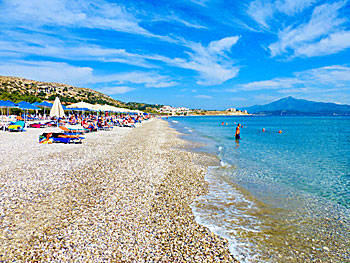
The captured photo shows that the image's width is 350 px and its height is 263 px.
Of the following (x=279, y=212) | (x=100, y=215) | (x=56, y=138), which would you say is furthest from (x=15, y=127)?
(x=279, y=212)

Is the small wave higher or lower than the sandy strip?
lower

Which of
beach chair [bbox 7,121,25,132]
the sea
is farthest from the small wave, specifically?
beach chair [bbox 7,121,25,132]

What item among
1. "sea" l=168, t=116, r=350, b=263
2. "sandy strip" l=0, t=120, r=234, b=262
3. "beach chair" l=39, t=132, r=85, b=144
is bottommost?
"sea" l=168, t=116, r=350, b=263

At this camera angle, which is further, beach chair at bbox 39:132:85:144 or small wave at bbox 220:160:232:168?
beach chair at bbox 39:132:85:144

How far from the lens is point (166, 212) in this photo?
634 centimetres

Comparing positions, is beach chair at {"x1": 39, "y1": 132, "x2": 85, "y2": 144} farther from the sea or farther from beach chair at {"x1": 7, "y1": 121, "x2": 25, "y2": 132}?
the sea

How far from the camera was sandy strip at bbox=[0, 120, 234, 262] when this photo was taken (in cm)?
434

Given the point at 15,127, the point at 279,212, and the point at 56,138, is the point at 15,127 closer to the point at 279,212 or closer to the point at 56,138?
the point at 56,138

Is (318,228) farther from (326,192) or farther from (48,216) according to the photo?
(48,216)

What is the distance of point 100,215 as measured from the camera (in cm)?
581

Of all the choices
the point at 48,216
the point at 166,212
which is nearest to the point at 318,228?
the point at 166,212

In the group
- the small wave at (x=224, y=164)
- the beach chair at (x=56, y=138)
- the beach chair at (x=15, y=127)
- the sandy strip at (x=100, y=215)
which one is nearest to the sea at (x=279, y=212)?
the small wave at (x=224, y=164)

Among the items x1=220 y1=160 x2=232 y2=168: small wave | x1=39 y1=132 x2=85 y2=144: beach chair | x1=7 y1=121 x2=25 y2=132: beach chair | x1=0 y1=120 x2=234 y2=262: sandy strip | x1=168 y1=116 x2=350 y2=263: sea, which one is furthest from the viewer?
x1=7 y1=121 x2=25 y2=132: beach chair

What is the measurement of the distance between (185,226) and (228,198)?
2976 millimetres
